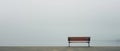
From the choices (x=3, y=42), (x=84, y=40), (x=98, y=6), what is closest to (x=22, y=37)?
(x=3, y=42)

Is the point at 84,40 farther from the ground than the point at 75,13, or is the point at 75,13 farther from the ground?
the point at 75,13

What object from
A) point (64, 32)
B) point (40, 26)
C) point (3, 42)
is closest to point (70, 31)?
point (64, 32)

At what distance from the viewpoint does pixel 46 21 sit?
5.99 m

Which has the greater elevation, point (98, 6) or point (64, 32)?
point (98, 6)

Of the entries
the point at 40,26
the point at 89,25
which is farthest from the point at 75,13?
the point at 40,26

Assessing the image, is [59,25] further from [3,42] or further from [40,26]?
[3,42]

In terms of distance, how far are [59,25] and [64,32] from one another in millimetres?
292

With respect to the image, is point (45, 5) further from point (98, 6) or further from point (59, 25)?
point (98, 6)

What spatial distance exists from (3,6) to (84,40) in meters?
2.69

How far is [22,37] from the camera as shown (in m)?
6.16

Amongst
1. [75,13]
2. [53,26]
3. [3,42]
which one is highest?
[75,13]

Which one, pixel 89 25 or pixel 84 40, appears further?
pixel 89 25

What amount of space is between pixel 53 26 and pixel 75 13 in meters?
0.81

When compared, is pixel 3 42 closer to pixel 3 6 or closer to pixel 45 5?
pixel 3 6
